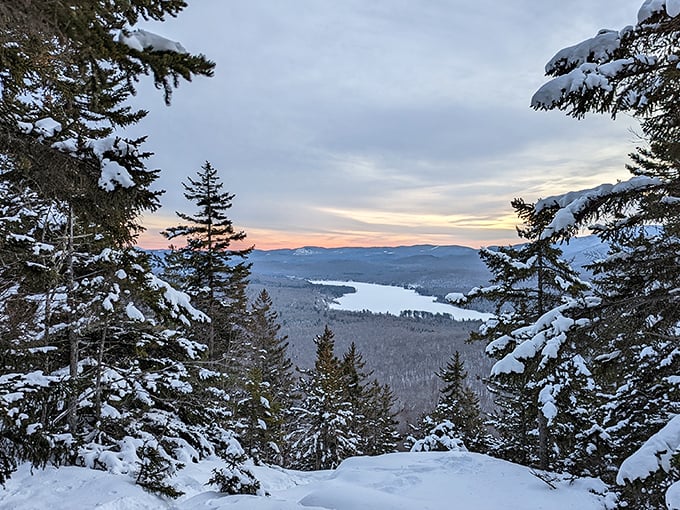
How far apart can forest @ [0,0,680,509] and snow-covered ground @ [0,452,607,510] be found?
46 cm

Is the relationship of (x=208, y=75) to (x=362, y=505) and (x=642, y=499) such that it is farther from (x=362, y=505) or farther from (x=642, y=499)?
(x=362, y=505)

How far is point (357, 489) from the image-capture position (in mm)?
7277

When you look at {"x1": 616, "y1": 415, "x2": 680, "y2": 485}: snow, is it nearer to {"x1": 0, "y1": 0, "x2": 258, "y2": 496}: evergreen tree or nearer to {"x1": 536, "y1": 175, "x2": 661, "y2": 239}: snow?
{"x1": 536, "y1": 175, "x2": 661, "y2": 239}: snow

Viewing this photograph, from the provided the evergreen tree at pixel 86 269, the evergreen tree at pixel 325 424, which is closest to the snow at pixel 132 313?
the evergreen tree at pixel 86 269

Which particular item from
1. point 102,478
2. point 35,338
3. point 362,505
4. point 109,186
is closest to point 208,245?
point 35,338

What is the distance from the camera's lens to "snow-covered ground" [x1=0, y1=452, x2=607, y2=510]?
5.50 m

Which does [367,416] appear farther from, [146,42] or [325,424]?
[146,42]

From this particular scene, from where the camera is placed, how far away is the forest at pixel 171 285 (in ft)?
10.5

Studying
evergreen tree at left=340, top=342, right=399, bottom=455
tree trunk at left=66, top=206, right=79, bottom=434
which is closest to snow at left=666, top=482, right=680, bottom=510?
tree trunk at left=66, top=206, right=79, bottom=434

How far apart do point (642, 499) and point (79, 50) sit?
569 cm

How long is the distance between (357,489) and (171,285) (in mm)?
5635


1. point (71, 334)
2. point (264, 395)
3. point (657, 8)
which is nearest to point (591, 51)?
point (657, 8)

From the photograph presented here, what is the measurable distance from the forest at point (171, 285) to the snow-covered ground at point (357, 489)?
0.46 meters

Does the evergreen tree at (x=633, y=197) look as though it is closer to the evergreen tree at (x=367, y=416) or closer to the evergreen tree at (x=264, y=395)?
the evergreen tree at (x=264, y=395)
